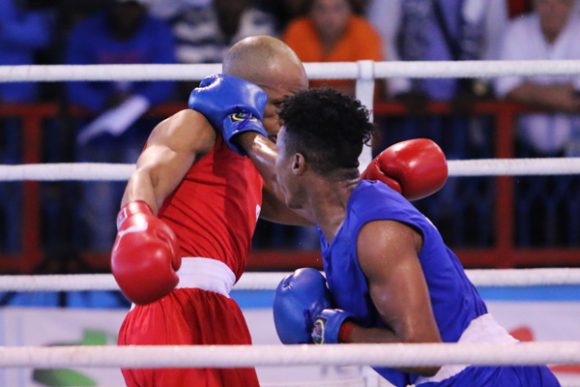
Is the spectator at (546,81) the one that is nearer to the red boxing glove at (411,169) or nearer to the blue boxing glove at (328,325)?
the red boxing glove at (411,169)

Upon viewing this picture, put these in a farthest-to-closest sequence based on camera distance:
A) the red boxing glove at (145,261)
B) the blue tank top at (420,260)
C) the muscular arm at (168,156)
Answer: the muscular arm at (168,156) → the blue tank top at (420,260) → the red boxing glove at (145,261)

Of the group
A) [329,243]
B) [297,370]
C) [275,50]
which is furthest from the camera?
[297,370]

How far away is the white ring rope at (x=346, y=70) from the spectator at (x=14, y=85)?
2266 millimetres

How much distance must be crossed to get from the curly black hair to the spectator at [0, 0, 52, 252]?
10.1 ft

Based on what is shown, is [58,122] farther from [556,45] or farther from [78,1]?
[556,45]

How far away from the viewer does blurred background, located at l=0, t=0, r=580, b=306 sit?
4973mm

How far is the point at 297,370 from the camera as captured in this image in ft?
12.3

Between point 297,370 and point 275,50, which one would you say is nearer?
point 275,50

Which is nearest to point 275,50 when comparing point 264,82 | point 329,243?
point 264,82

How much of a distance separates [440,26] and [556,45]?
55 centimetres

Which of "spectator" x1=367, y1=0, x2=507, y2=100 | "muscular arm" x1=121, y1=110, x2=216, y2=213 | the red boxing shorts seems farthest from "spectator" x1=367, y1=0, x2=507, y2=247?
the red boxing shorts

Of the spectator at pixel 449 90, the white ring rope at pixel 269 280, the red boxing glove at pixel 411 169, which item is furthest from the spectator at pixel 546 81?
the red boxing glove at pixel 411 169

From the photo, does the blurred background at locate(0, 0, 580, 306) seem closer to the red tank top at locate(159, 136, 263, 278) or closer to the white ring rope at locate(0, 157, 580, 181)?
the white ring rope at locate(0, 157, 580, 181)

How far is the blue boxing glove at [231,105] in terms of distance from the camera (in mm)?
2508
